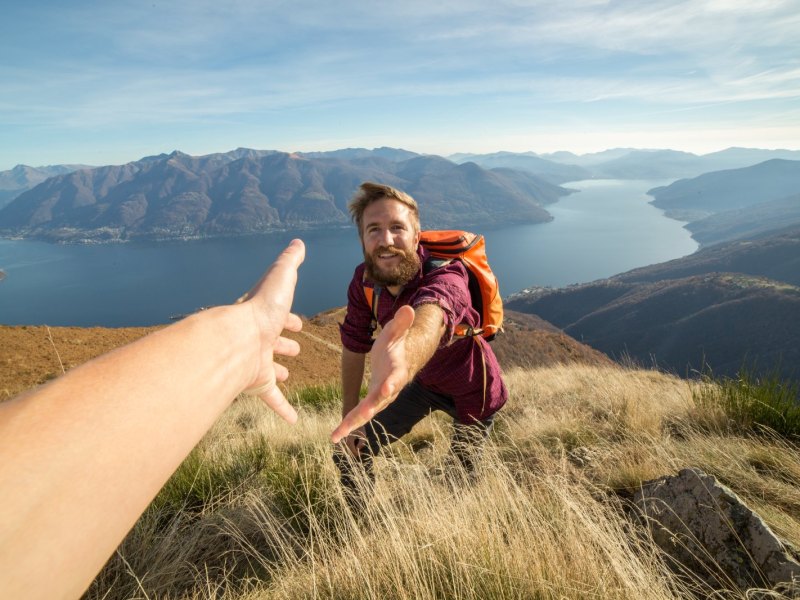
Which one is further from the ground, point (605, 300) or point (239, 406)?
point (239, 406)

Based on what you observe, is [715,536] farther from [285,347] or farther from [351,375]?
[351,375]

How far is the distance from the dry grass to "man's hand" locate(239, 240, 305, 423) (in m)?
0.83

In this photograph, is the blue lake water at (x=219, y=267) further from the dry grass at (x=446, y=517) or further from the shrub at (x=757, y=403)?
the shrub at (x=757, y=403)

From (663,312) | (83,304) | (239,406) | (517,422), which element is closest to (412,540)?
(517,422)

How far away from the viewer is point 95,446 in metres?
0.78

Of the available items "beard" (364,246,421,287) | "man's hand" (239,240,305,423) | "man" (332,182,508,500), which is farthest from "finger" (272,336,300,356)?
"beard" (364,246,421,287)

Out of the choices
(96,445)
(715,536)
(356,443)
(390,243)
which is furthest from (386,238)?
(715,536)

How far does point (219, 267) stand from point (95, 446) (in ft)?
463

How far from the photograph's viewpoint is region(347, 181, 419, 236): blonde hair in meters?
2.83

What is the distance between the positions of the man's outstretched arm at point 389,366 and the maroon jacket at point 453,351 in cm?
96

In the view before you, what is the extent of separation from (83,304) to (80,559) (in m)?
118

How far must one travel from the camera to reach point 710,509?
200 centimetres

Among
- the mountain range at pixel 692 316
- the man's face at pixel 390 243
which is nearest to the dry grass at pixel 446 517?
the man's face at pixel 390 243

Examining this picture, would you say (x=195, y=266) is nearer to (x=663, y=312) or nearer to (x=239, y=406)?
(x=663, y=312)
